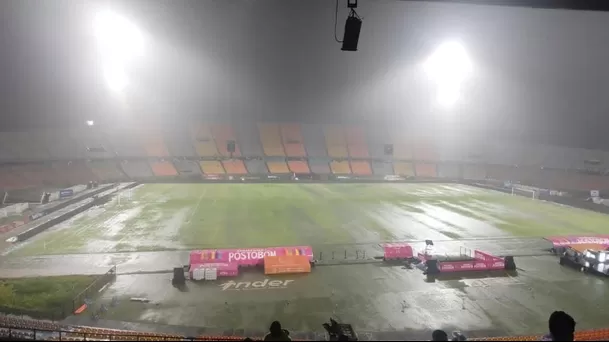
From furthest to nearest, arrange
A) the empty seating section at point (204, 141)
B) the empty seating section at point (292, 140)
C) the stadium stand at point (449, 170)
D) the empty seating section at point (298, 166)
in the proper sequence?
the empty seating section at point (292, 140) < the empty seating section at point (204, 141) < the empty seating section at point (298, 166) < the stadium stand at point (449, 170)

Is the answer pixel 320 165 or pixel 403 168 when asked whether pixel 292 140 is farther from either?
pixel 403 168

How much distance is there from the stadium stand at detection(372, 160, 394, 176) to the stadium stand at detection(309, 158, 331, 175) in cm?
723

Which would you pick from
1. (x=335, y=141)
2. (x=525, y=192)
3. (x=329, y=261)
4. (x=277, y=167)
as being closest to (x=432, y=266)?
(x=329, y=261)

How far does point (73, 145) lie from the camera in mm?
47812

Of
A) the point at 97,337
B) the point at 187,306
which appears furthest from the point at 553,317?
the point at 187,306

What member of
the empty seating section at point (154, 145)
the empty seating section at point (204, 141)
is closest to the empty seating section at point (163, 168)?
the empty seating section at point (154, 145)

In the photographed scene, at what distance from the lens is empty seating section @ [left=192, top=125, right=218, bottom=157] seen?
58.5 meters

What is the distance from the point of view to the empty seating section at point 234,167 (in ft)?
184

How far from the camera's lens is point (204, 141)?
60219mm

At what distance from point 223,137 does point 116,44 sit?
25.7 meters

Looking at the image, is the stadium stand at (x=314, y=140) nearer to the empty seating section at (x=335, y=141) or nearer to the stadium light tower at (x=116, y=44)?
the empty seating section at (x=335, y=141)

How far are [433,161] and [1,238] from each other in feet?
177

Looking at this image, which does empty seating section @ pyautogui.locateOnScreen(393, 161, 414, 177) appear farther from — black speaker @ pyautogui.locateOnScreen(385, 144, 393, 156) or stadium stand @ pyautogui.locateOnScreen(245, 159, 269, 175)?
stadium stand @ pyautogui.locateOnScreen(245, 159, 269, 175)

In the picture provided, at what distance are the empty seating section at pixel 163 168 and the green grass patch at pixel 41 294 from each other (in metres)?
38.7
